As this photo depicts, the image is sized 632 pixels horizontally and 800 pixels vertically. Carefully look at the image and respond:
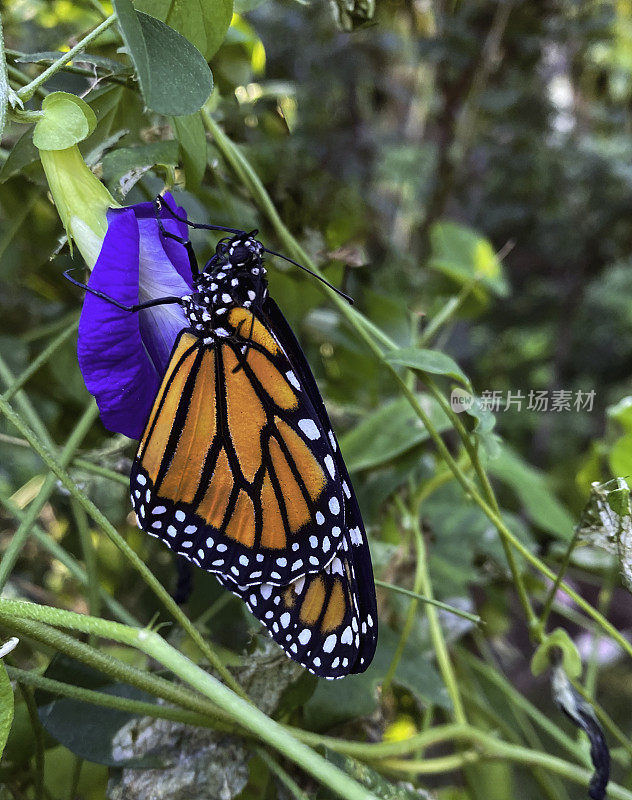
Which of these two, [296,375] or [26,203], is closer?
[296,375]

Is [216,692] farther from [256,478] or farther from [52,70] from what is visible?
[52,70]

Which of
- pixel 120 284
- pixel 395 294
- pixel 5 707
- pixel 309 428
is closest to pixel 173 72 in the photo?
pixel 120 284

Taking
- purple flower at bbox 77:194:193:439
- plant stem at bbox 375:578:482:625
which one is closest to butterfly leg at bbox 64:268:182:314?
purple flower at bbox 77:194:193:439

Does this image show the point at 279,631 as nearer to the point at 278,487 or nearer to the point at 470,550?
the point at 278,487

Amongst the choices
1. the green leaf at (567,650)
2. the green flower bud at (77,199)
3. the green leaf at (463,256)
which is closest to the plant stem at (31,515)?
the green flower bud at (77,199)

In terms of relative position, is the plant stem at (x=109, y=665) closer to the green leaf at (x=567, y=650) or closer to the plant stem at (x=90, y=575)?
the plant stem at (x=90, y=575)

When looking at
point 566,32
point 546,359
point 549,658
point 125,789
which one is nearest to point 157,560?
point 125,789

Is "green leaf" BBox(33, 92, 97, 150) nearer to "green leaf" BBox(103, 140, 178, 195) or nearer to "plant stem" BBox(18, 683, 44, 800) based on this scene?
"green leaf" BBox(103, 140, 178, 195)
